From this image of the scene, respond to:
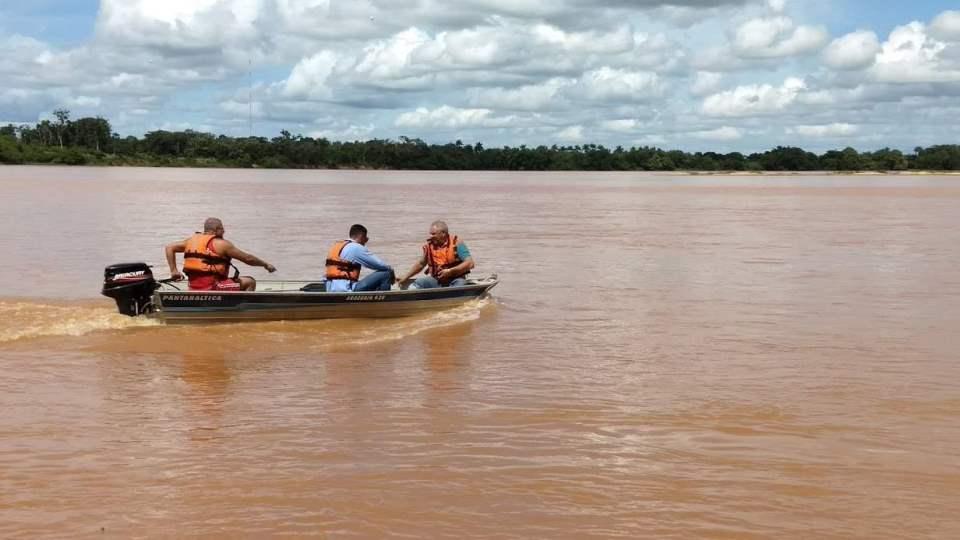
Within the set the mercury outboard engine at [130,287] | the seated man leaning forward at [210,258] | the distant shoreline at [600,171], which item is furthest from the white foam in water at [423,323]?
the distant shoreline at [600,171]

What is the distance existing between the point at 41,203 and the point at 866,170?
129 m

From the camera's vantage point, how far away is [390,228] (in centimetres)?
3253

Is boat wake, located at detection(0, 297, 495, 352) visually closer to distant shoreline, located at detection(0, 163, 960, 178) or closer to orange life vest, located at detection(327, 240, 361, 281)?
orange life vest, located at detection(327, 240, 361, 281)

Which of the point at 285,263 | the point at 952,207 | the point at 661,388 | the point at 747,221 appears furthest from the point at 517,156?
the point at 661,388

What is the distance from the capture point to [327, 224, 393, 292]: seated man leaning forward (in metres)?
13.2

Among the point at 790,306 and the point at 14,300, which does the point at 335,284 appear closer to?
the point at 14,300

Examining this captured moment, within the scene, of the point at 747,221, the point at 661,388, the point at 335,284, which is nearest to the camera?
the point at 661,388

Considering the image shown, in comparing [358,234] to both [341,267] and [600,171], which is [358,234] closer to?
[341,267]

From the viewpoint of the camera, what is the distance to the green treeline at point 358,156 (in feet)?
429

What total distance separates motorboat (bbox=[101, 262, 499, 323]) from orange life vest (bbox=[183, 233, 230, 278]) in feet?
1.12

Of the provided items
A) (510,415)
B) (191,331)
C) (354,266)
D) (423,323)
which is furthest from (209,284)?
(510,415)

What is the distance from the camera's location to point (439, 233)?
47.1ft

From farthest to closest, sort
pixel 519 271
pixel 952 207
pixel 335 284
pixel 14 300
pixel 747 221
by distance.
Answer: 1. pixel 952 207
2. pixel 747 221
3. pixel 519 271
4. pixel 14 300
5. pixel 335 284

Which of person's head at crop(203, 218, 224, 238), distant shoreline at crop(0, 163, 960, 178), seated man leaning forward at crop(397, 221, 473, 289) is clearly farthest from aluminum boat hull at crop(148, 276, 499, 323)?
distant shoreline at crop(0, 163, 960, 178)
